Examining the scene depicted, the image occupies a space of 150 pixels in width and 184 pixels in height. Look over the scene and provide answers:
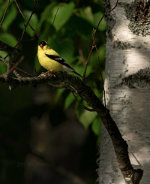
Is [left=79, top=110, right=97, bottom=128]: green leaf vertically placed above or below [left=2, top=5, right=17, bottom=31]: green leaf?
below

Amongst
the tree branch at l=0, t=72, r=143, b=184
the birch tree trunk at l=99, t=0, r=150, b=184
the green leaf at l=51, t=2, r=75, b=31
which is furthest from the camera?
the green leaf at l=51, t=2, r=75, b=31

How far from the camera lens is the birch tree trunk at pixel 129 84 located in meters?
2.38

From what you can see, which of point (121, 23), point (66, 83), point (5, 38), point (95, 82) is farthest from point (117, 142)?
point (5, 38)

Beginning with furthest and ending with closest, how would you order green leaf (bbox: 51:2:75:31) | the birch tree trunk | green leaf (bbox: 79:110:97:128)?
green leaf (bbox: 79:110:97:128), green leaf (bbox: 51:2:75:31), the birch tree trunk

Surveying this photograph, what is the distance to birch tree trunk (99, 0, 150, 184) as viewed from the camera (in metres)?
2.38

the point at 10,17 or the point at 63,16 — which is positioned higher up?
the point at 63,16

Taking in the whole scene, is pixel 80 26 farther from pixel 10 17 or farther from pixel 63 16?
pixel 10 17

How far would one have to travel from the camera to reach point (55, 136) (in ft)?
35.4

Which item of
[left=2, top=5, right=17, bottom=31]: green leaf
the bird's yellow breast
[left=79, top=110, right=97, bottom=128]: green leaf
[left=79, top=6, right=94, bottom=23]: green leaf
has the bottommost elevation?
[left=79, top=110, right=97, bottom=128]: green leaf

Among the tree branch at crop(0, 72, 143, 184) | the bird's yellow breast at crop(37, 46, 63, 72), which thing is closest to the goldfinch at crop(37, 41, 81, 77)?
the bird's yellow breast at crop(37, 46, 63, 72)

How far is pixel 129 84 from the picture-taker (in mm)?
2416

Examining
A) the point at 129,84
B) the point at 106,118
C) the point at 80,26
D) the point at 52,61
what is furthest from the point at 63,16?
the point at 106,118

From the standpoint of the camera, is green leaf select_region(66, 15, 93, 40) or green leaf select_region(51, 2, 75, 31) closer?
green leaf select_region(51, 2, 75, 31)

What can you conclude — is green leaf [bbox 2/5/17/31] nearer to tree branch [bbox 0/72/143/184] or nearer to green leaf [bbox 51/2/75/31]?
green leaf [bbox 51/2/75/31]
